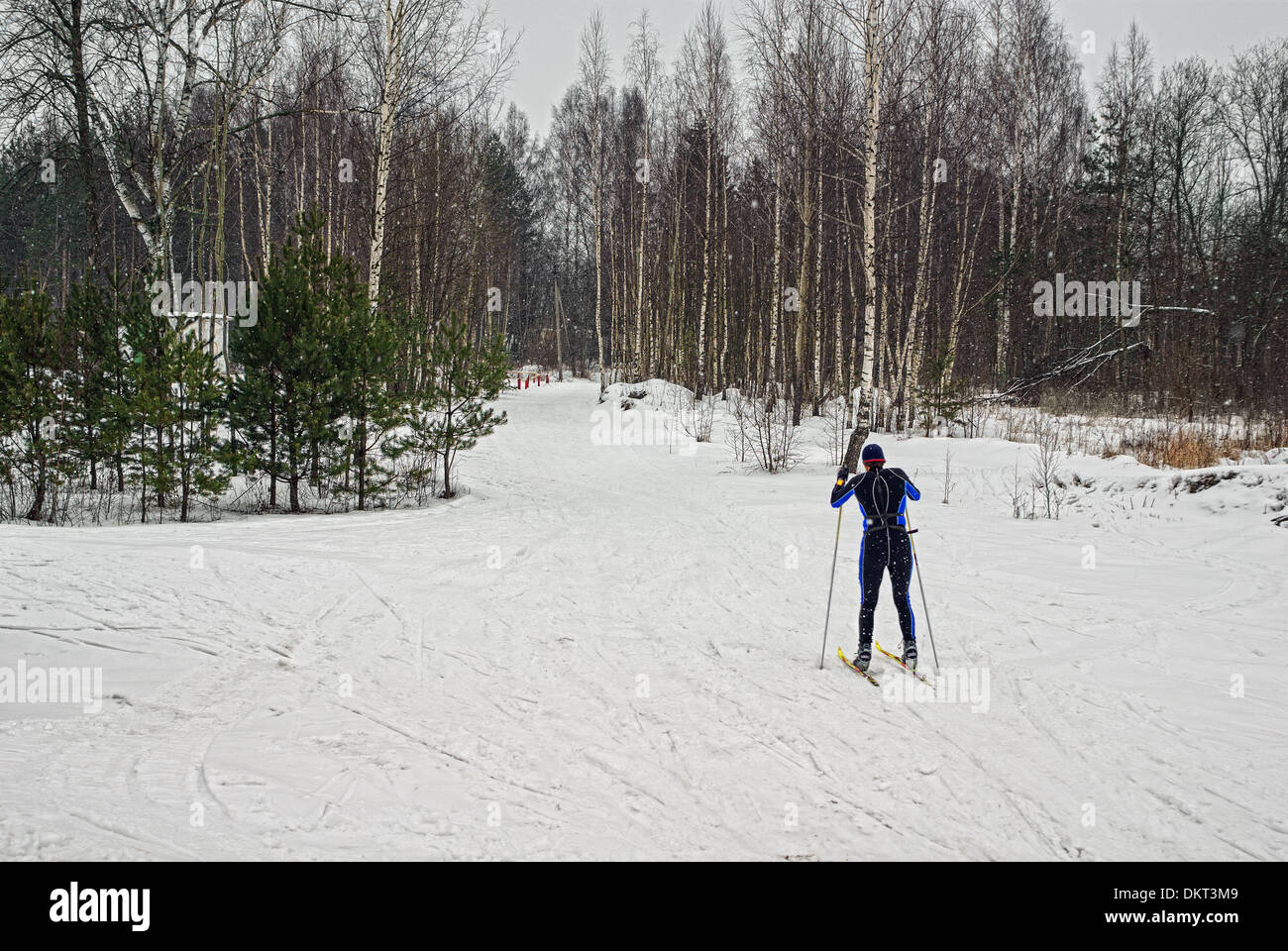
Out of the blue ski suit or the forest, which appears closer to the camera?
the blue ski suit

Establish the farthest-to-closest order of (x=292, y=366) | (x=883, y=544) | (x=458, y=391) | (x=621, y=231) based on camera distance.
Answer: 1. (x=621, y=231)
2. (x=458, y=391)
3. (x=292, y=366)
4. (x=883, y=544)

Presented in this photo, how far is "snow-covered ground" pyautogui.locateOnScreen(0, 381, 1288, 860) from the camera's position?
133 inches

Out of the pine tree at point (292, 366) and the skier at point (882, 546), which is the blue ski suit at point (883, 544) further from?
the pine tree at point (292, 366)

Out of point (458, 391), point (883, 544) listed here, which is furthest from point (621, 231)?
point (883, 544)

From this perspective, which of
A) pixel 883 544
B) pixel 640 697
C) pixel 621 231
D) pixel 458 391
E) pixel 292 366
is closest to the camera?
pixel 640 697

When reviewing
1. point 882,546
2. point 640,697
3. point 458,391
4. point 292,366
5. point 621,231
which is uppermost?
point 621,231

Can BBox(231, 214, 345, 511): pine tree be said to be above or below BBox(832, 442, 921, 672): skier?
above

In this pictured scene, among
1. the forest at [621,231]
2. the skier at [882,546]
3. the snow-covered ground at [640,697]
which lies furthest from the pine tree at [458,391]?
the skier at [882,546]

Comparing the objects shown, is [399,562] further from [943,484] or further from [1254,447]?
[1254,447]

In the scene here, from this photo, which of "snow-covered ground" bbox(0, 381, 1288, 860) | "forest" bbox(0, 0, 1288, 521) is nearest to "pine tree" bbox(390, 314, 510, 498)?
"forest" bbox(0, 0, 1288, 521)

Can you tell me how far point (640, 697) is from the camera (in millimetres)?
4891

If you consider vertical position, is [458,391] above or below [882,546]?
above

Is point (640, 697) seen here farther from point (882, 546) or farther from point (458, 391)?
point (458, 391)

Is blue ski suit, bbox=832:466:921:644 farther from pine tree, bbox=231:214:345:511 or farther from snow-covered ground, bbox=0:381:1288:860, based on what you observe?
pine tree, bbox=231:214:345:511
